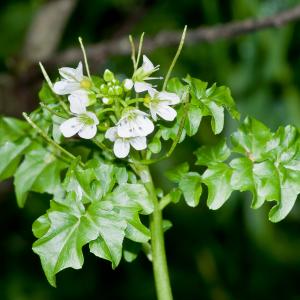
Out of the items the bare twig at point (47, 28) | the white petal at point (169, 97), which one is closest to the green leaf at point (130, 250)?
the white petal at point (169, 97)

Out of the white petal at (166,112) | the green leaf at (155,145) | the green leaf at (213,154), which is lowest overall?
the green leaf at (213,154)

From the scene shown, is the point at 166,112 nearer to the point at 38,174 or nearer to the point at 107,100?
the point at 107,100

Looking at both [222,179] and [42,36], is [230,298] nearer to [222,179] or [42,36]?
[42,36]

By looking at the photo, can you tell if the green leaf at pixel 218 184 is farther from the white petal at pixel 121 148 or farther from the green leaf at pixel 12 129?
the green leaf at pixel 12 129

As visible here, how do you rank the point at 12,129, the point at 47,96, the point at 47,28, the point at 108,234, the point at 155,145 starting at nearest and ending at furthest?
the point at 108,234, the point at 155,145, the point at 47,96, the point at 12,129, the point at 47,28

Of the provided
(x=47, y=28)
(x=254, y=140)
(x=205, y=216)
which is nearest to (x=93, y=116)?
(x=254, y=140)

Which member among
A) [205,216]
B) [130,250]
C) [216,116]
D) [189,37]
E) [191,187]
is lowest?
[205,216]

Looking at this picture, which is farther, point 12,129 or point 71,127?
point 12,129

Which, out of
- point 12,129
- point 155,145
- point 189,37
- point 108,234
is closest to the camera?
point 108,234
